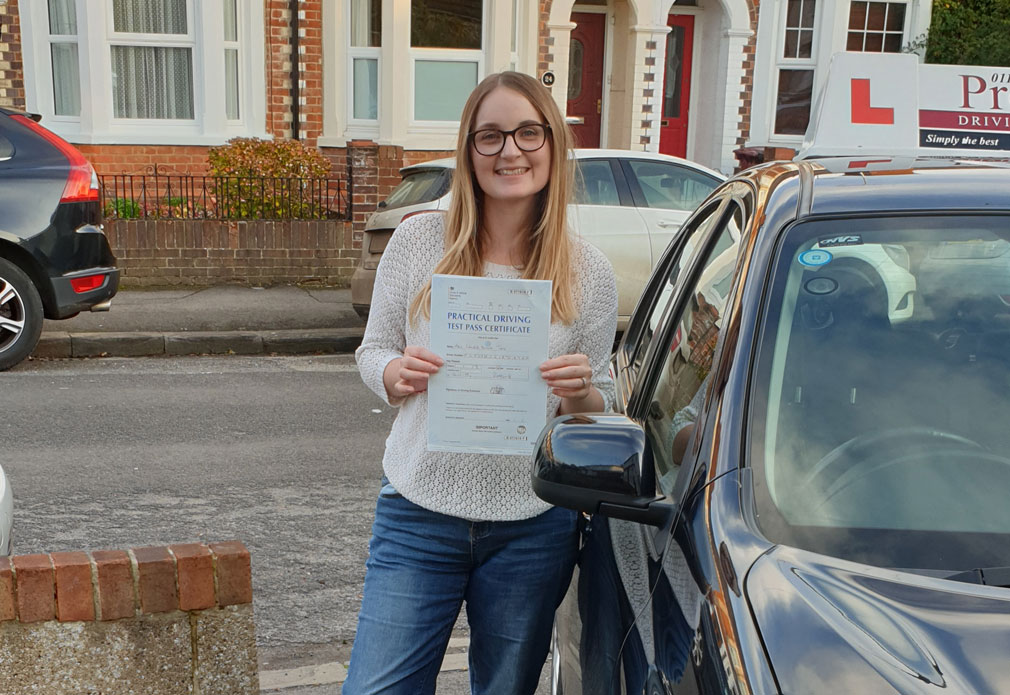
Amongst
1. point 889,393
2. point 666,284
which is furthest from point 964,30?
point 889,393

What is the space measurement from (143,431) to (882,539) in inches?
219

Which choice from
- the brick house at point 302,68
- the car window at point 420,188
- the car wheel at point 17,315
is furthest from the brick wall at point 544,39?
the car wheel at point 17,315

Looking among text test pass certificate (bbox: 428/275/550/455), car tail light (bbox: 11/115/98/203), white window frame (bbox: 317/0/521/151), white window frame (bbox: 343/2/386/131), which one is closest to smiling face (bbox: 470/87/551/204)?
text test pass certificate (bbox: 428/275/550/455)

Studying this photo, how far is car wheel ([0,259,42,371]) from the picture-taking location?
26.4 ft

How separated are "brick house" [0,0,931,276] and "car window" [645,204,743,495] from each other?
32.1ft

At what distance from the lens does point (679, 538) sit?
1.92 m

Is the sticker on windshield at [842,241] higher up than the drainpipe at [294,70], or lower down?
lower down

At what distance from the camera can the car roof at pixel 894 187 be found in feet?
7.21

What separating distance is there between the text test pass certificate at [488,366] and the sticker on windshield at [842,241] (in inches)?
20.8

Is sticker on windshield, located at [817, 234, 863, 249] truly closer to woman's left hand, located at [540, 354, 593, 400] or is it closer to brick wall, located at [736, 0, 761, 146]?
woman's left hand, located at [540, 354, 593, 400]

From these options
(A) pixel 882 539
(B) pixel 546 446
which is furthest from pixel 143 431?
(A) pixel 882 539

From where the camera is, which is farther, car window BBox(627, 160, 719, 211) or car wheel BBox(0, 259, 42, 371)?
car window BBox(627, 160, 719, 211)

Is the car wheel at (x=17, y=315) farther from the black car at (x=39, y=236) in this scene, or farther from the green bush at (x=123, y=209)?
the green bush at (x=123, y=209)

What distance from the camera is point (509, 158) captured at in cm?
243
